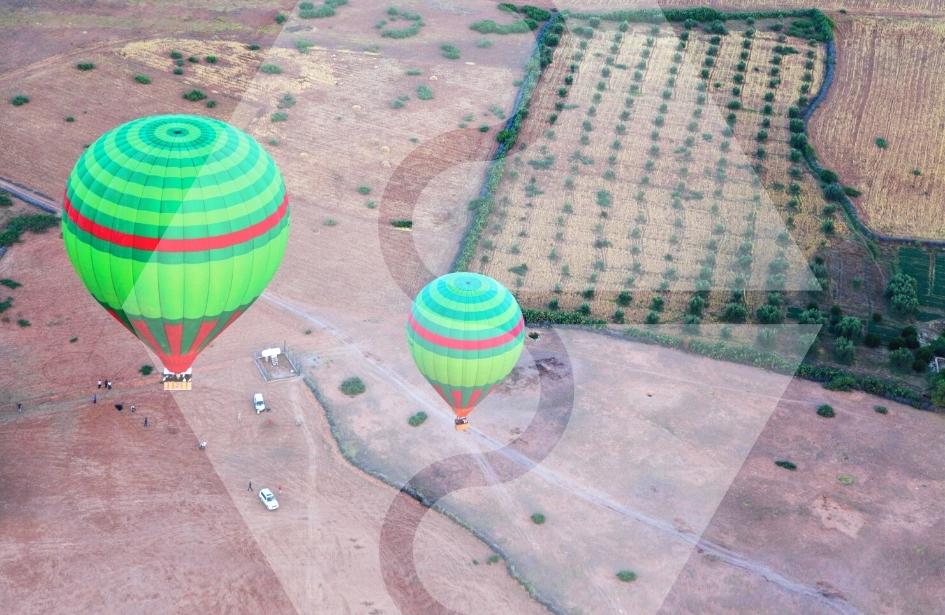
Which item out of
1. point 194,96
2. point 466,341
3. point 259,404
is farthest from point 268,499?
point 194,96

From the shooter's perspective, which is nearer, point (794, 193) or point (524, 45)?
point (794, 193)

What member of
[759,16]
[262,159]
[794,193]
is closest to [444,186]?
[794,193]

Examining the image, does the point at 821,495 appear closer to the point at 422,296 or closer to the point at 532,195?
the point at 422,296

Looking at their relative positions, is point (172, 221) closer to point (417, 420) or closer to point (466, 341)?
point (466, 341)

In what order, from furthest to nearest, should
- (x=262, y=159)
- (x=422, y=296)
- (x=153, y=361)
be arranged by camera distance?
(x=153, y=361) < (x=422, y=296) < (x=262, y=159)

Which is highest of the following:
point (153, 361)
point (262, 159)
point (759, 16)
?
point (262, 159)

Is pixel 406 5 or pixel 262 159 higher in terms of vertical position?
pixel 262 159

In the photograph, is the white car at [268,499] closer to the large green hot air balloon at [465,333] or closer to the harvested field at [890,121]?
the large green hot air balloon at [465,333]

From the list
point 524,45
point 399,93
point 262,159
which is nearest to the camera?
point 262,159
